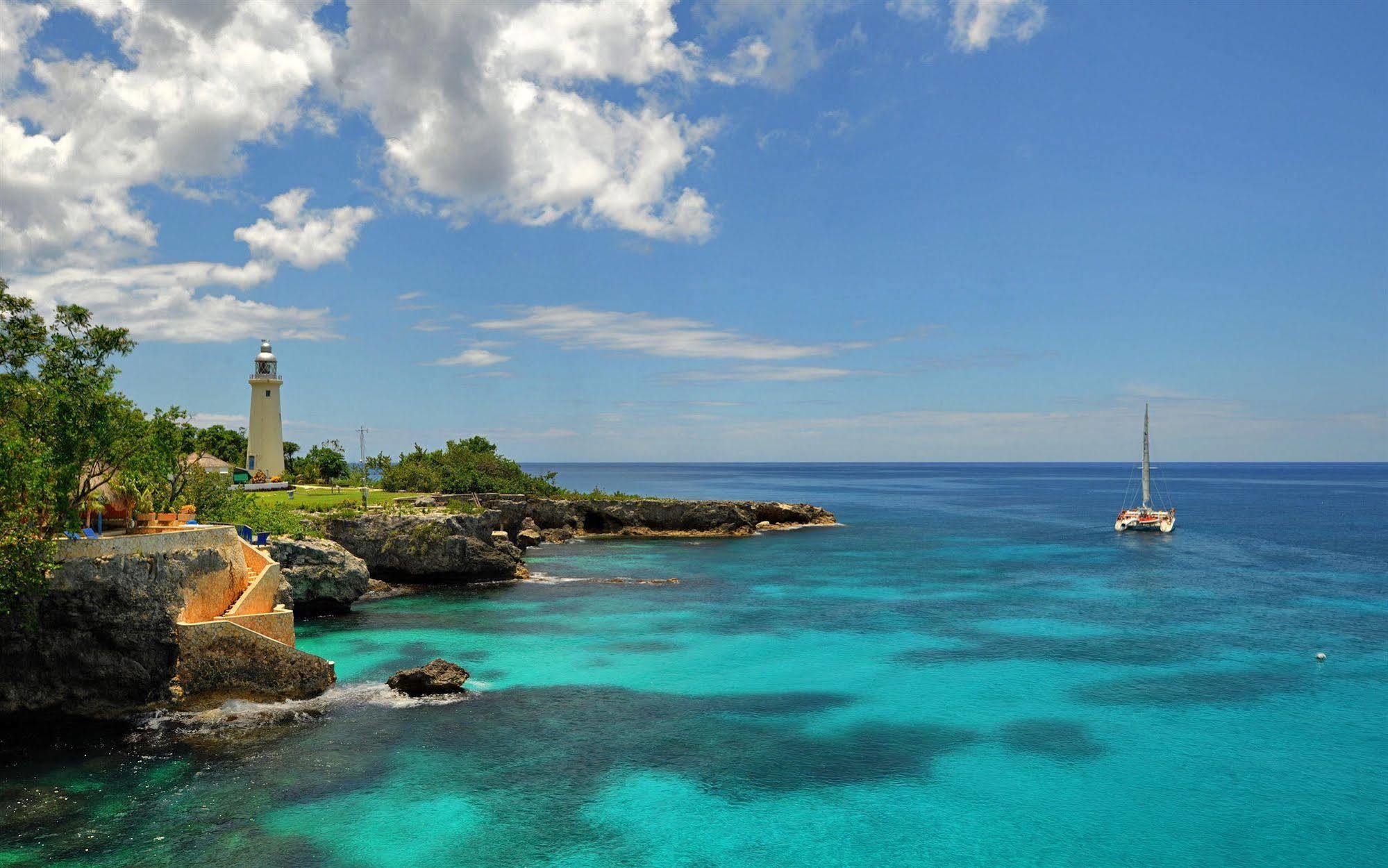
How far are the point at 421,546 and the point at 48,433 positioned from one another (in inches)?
1078

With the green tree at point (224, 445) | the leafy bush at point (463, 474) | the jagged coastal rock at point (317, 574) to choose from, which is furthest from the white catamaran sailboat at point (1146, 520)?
the green tree at point (224, 445)

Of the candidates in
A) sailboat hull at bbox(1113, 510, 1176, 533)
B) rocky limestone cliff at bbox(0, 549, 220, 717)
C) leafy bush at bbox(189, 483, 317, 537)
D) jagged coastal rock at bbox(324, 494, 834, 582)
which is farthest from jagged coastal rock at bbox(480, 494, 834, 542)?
rocky limestone cliff at bbox(0, 549, 220, 717)

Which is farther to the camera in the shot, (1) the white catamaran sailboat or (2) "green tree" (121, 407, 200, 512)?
(1) the white catamaran sailboat

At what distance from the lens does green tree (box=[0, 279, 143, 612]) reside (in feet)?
77.9

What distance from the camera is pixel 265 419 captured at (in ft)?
240

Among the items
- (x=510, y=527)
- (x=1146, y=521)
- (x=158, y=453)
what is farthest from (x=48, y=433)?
(x=1146, y=521)

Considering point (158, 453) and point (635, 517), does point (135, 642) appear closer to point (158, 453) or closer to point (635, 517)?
point (158, 453)

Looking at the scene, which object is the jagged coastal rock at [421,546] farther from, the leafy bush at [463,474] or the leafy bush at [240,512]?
the leafy bush at [463,474]

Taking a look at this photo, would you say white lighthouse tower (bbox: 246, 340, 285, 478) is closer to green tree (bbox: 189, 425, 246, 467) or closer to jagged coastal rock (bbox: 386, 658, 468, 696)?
green tree (bbox: 189, 425, 246, 467)

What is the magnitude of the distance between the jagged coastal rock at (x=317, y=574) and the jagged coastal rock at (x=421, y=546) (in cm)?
720

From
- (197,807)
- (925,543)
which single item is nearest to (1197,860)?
(197,807)

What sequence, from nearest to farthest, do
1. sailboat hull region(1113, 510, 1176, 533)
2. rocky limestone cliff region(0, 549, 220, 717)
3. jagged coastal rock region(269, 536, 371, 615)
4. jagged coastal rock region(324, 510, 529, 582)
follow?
rocky limestone cliff region(0, 549, 220, 717), jagged coastal rock region(269, 536, 371, 615), jagged coastal rock region(324, 510, 529, 582), sailboat hull region(1113, 510, 1176, 533)

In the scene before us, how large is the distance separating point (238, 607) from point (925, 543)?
6613 cm

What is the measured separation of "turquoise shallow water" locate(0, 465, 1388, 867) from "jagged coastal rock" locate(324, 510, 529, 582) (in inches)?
135
